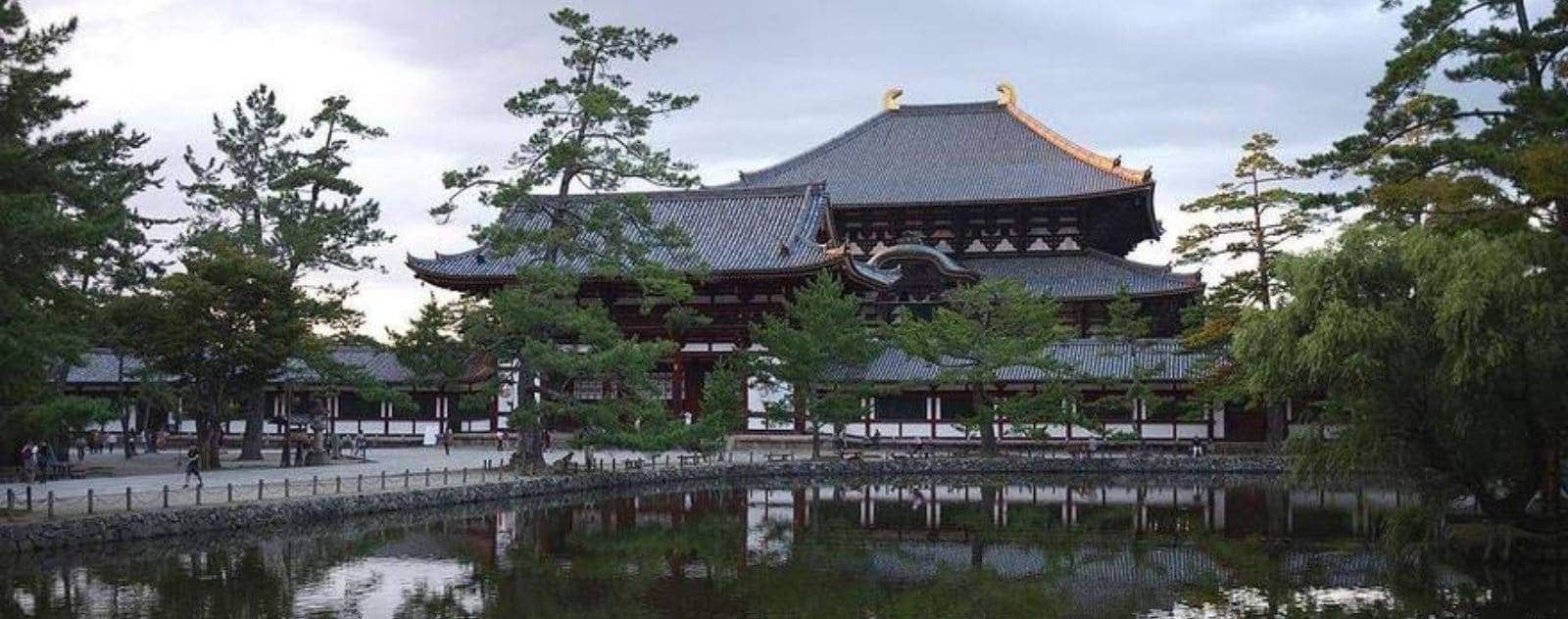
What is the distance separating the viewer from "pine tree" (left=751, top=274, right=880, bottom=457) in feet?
158

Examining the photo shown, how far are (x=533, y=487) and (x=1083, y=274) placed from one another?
31.5 meters

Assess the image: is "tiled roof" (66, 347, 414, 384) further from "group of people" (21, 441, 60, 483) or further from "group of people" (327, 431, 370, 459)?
"group of people" (21, 441, 60, 483)

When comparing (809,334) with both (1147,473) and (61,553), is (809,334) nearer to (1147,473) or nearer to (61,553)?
(1147,473)

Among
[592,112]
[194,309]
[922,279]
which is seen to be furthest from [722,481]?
[922,279]

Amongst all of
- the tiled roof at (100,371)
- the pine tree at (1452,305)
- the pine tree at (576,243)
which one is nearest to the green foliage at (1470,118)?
the pine tree at (1452,305)

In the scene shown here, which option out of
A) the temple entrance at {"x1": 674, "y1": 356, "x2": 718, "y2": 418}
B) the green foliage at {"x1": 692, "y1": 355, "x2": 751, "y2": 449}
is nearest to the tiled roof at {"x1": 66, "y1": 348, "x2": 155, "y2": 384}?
the temple entrance at {"x1": 674, "y1": 356, "x2": 718, "y2": 418}

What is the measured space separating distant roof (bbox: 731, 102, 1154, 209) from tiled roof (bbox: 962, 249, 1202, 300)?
2954mm

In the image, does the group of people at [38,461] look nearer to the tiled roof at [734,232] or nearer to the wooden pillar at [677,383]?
the tiled roof at [734,232]

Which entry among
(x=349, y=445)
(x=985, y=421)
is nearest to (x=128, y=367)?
(x=349, y=445)

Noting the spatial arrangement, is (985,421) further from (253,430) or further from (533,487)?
(253,430)

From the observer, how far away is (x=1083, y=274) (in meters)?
61.9

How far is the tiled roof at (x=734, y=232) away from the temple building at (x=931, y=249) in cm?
8

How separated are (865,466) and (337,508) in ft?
67.5

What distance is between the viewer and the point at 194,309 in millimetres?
38562
